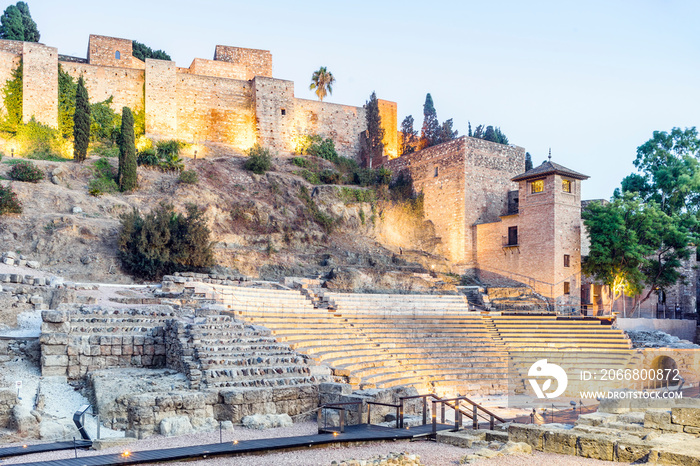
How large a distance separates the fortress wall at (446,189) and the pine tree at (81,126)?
57.7 feet

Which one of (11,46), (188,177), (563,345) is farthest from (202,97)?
(563,345)

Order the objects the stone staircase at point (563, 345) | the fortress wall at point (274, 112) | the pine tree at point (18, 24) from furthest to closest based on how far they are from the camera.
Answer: the pine tree at point (18, 24)
the fortress wall at point (274, 112)
the stone staircase at point (563, 345)

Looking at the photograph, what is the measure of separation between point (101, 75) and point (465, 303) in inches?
970

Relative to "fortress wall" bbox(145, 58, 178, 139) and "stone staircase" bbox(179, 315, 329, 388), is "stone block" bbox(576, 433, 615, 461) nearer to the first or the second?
"stone staircase" bbox(179, 315, 329, 388)

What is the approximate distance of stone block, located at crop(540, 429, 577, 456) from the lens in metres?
7.55

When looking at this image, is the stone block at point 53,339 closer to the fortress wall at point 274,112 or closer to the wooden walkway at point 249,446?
the wooden walkway at point 249,446

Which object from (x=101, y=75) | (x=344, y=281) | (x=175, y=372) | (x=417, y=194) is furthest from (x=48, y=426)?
(x=101, y=75)

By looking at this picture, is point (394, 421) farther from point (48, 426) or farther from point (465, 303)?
point (465, 303)

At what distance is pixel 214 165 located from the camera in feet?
104

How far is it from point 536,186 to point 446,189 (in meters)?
5.90

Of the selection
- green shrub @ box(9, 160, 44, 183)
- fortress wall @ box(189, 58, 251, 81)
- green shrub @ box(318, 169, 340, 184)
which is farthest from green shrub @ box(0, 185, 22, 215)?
fortress wall @ box(189, 58, 251, 81)

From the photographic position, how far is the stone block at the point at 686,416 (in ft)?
24.7

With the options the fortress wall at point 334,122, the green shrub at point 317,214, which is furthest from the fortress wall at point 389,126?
the green shrub at point 317,214

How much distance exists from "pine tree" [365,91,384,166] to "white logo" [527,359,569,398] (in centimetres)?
2256
